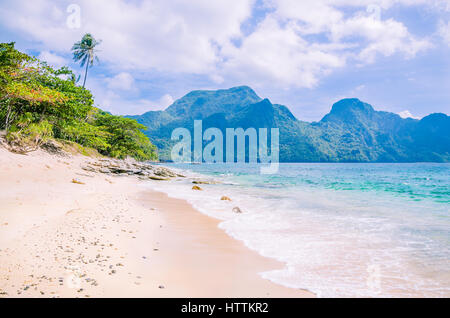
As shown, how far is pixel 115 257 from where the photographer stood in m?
4.57

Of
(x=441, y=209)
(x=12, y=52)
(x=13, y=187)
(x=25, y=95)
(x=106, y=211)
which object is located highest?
(x=12, y=52)

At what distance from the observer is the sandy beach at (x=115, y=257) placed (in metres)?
3.45

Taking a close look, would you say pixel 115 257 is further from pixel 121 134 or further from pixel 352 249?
pixel 121 134

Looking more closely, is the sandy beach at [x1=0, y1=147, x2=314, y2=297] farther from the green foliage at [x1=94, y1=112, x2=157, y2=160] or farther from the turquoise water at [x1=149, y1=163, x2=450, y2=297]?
the green foliage at [x1=94, y1=112, x2=157, y2=160]

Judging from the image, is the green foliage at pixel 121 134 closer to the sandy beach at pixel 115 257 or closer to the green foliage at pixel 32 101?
the green foliage at pixel 32 101

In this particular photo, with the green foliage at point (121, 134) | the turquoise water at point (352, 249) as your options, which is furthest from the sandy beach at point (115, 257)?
the green foliage at point (121, 134)

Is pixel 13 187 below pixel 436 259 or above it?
above

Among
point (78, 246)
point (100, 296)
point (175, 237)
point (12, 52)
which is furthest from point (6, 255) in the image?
point (12, 52)

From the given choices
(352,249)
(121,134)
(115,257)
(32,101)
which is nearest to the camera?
(115,257)

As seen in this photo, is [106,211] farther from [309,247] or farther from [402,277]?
[402,277]

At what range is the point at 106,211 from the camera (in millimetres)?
8422

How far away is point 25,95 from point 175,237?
19.3 metres

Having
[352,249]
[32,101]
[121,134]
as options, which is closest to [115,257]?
[352,249]

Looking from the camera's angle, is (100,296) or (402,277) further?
(402,277)
